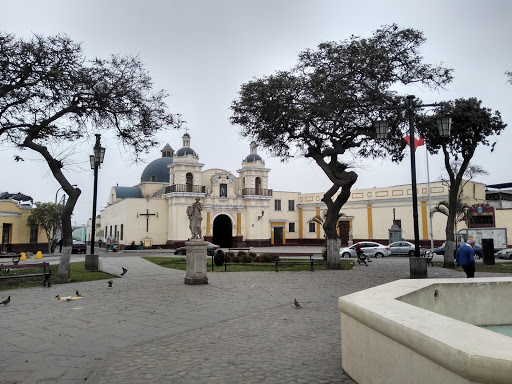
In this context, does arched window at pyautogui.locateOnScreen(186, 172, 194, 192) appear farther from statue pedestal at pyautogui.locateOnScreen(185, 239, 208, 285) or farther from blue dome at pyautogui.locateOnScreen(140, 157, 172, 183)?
statue pedestal at pyautogui.locateOnScreen(185, 239, 208, 285)

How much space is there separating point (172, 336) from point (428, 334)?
460 cm

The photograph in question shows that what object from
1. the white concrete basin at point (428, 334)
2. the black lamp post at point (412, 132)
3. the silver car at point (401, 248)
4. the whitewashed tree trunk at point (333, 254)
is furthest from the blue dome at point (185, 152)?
the white concrete basin at point (428, 334)

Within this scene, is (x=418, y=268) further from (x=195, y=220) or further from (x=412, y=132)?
(x=195, y=220)

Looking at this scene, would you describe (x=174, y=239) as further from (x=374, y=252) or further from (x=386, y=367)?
(x=386, y=367)

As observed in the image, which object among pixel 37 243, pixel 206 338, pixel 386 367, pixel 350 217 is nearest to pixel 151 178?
pixel 37 243

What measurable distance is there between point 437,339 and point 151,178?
52960 mm

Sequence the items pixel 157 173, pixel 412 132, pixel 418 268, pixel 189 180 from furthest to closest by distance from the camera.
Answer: pixel 157 173
pixel 189 180
pixel 412 132
pixel 418 268

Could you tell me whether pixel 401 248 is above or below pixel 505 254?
above

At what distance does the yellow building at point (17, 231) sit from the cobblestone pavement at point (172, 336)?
25.3m

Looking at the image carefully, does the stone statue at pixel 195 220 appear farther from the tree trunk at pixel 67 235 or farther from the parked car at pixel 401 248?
the parked car at pixel 401 248

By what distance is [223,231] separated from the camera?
49.6 meters

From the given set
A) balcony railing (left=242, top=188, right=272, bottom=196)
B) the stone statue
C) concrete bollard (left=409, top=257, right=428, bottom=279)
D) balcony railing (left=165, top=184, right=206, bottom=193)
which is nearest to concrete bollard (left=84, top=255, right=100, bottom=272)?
the stone statue

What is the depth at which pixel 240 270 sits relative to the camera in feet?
57.9

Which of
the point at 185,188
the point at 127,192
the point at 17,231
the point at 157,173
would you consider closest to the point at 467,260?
the point at 17,231
